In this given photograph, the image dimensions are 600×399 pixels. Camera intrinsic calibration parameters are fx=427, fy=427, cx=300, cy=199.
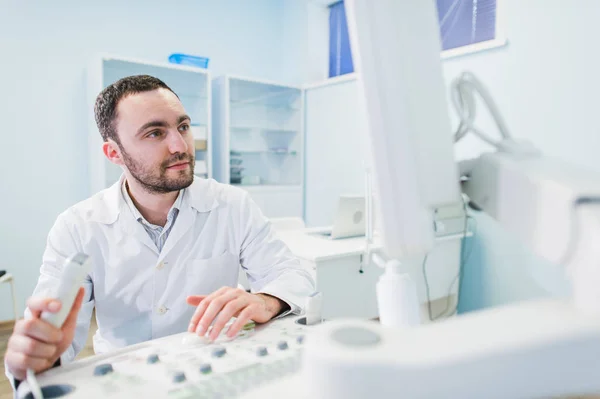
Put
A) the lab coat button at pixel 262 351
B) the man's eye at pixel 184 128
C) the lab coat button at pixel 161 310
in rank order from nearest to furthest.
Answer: the lab coat button at pixel 262 351 → the lab coat button at pixel 161 310 → the man's eye at pixel 184 128

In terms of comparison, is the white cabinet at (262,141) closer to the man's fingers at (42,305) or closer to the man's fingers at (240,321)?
the man's fingers at (240,321)

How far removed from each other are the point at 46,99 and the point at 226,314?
294cm

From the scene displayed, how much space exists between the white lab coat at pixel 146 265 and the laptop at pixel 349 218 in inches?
37.1

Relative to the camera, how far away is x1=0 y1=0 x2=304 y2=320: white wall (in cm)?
290

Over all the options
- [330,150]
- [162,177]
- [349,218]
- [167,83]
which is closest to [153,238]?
[162,177]

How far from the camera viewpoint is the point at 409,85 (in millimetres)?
373

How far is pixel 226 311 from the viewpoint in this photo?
0.80m

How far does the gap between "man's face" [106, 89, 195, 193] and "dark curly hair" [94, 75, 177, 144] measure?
0.02m

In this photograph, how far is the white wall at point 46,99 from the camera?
9.53ft

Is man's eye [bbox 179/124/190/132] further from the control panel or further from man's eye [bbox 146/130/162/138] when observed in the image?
the control panel

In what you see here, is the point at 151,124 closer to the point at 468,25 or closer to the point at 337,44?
the point at 468,25

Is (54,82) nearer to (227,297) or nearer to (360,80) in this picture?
(227,297)

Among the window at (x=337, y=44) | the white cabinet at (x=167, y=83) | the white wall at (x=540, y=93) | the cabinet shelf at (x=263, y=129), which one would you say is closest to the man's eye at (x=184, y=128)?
the white wall at (x=540, y=93)

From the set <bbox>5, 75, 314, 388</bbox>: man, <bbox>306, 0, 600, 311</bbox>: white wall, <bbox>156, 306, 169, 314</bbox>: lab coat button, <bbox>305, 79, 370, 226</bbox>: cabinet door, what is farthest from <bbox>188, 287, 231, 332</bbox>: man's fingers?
<bbox>305, 79, 370, 226</bbox>: cabinet door
